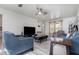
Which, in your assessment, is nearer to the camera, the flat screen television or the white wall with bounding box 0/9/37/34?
the white wall with bounding box 0/9/37/34

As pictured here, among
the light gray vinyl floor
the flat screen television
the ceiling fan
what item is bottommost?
the light gray vinyl floor

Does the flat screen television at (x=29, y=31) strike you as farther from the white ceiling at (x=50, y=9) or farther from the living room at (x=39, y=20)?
the white ceiling at (x=50, y=9)

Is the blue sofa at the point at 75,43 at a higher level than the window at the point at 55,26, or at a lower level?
lower

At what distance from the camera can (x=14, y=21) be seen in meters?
2.29

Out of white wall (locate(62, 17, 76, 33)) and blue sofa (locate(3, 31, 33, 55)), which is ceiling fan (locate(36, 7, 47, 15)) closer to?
white wall (locate(62, 17, 76, 33))

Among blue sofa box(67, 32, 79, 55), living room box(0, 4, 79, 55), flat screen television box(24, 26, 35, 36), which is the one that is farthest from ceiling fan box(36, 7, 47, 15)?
blue sofa box(67, 32, 79, 55)

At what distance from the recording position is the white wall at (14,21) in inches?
86.3

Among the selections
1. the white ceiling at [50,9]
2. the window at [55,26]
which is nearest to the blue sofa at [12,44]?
the white ceiling at [50,9]

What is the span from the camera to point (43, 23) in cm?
241

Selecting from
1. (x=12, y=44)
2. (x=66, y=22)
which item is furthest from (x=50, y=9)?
(x=12, y=44)

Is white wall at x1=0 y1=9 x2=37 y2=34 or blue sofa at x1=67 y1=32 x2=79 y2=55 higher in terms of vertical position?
white wall at x1=0 y1=9 x2=37 y2=34

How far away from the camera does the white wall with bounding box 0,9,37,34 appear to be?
2191 millimetres

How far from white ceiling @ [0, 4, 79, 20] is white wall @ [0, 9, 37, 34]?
0.12 m

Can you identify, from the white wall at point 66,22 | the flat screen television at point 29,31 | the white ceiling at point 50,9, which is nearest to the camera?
the white ceiling at point 50,9
